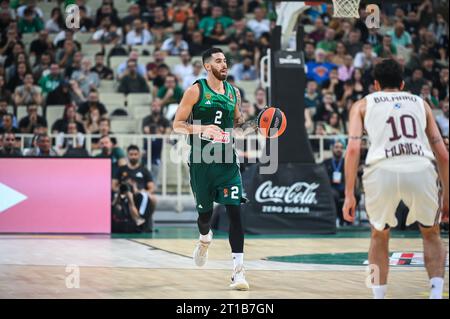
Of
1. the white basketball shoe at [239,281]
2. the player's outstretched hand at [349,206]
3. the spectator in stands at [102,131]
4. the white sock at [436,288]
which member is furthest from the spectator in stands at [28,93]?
the white sock at [436,288]

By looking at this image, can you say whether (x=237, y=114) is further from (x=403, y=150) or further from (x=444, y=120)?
(x=444, y=120)

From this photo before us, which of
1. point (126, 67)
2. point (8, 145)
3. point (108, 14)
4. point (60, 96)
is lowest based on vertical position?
point (8, 145)

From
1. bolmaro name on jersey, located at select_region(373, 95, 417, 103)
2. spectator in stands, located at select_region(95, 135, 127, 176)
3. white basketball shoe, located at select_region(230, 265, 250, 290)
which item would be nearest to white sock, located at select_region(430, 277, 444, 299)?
bolmaro name on jersey, located at select_region(373, 95, 417, 103)

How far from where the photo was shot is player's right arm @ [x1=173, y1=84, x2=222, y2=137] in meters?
9.84

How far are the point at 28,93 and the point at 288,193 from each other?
24.1 feet

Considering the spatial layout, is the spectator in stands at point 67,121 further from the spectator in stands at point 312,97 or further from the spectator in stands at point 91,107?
the spectator in stands at point 312,97

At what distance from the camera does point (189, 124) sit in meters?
9.95

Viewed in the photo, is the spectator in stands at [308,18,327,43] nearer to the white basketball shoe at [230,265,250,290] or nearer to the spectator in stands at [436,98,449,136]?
the spectator in stands at [436,98,449,136]

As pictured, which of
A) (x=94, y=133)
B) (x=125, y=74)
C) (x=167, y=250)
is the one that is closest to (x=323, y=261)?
(x=167, y=250)

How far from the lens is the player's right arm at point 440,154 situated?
294 inches

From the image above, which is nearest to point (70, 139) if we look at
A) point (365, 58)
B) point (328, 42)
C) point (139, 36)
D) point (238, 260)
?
point (139, 36)

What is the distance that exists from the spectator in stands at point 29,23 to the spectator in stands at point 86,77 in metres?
2.52

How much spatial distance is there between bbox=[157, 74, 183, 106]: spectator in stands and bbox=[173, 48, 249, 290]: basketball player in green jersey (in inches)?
432
